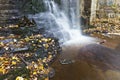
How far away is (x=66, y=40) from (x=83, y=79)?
11.9 ft

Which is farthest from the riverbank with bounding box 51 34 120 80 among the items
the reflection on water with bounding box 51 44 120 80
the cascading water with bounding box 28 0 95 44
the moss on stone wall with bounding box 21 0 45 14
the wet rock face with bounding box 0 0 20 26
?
the wet rock face with bounding box 0 0 20 26

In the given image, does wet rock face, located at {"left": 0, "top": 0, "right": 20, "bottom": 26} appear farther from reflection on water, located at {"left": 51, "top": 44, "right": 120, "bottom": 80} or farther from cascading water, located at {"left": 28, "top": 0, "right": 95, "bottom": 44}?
reflection on water, located at {"left": 51, "top": 44, "right": 120, "bottom": 80}

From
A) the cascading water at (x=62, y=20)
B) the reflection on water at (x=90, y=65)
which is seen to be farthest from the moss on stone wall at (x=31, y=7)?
the reflection on water at (x=90, y=65)

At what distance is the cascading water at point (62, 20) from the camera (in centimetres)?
809

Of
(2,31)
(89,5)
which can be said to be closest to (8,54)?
(2,31)

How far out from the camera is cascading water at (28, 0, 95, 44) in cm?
809

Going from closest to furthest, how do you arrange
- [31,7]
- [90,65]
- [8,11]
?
[90,65] < [8,11] < [31,7]

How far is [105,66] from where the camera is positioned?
5.79 metres

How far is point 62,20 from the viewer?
9516 mm

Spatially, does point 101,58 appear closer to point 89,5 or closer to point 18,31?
point 18,31

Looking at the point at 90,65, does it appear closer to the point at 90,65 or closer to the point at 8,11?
the point at 90,65

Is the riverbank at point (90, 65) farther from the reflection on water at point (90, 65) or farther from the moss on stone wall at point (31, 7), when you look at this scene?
the moss on stone wall at point (31, 7)

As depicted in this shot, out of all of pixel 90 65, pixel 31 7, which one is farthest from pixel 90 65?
pixel 31 7

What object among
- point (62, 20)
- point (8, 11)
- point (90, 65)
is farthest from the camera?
point (62, 20)
